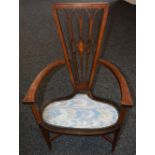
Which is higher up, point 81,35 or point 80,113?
point 81,35

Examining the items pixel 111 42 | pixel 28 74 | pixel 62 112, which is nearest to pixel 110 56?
pixel 111 42

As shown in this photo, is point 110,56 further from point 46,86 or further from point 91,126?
point 91,126

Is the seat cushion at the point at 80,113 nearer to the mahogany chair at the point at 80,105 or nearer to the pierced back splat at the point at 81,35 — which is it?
the mahogany chair at the point at 80,105

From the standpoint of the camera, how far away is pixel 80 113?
4.99 ft

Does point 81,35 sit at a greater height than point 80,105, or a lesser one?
greater

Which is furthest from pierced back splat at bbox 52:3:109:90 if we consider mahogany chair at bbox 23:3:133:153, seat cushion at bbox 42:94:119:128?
seat cushion at bbox 42:94:119:128

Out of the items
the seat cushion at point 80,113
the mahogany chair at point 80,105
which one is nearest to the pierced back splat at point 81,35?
the mahogany chair at point 80,105

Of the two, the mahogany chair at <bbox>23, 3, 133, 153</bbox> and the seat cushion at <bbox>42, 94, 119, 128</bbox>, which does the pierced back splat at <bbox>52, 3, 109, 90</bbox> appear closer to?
the mahogany chair at <bbox>23, 3, 133, 153</bbox>

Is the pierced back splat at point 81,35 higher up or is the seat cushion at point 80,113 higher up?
the pierced back splat at point 81,35

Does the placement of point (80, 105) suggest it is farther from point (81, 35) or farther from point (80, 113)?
point (81, 35)

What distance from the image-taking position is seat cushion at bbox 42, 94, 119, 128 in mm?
1462

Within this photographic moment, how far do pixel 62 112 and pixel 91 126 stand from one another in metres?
0.20

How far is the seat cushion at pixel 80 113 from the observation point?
4.80 ft

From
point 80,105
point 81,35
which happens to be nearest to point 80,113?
point 80,105
